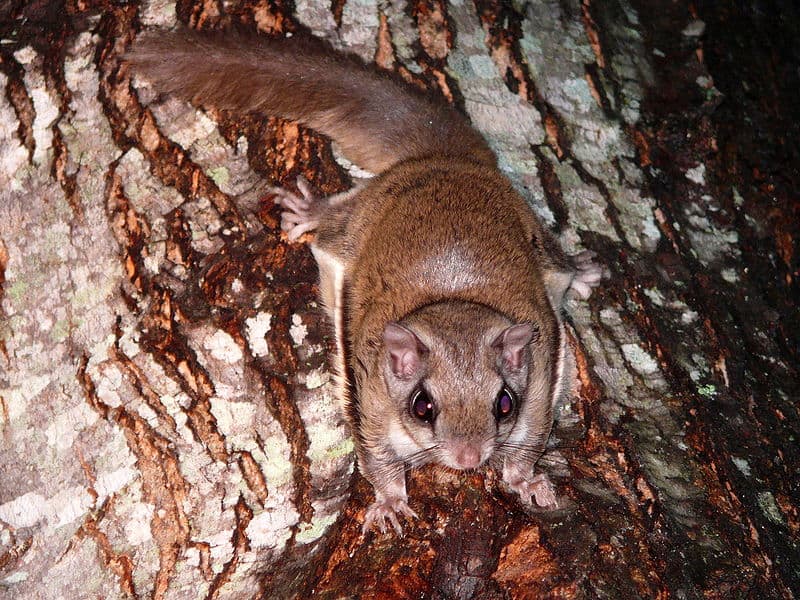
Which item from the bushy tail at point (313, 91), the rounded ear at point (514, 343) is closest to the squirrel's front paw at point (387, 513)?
the rounded ear at point (514, 343)

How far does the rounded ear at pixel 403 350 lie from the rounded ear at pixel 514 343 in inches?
11.7

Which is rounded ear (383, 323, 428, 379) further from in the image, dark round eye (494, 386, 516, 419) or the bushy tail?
the bushy tail

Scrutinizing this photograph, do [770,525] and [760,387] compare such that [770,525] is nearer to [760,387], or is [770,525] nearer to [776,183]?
[760,387]

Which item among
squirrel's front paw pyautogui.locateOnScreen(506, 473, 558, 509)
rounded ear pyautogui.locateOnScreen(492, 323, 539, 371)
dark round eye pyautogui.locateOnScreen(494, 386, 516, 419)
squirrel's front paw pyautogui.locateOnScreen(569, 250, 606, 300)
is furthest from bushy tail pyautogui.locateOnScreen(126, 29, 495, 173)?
squirrel's front paw pyautogui.locateOnScreen(506, 473, 558, 509)

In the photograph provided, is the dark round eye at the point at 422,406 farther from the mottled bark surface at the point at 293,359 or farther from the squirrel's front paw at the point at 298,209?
the squirrel's front paw at the point at 298,209

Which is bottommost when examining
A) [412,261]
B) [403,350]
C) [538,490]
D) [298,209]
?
[538,490]

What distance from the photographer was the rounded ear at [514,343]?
311 cm

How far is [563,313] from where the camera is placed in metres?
3.33

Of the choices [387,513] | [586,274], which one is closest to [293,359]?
[387,513]

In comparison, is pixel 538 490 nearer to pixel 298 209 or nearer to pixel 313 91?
pixel 298 209

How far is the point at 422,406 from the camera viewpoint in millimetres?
3289

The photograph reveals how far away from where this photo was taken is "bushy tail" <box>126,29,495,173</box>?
10.9ft

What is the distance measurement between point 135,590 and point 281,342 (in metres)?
0.94

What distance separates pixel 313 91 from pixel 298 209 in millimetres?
614
